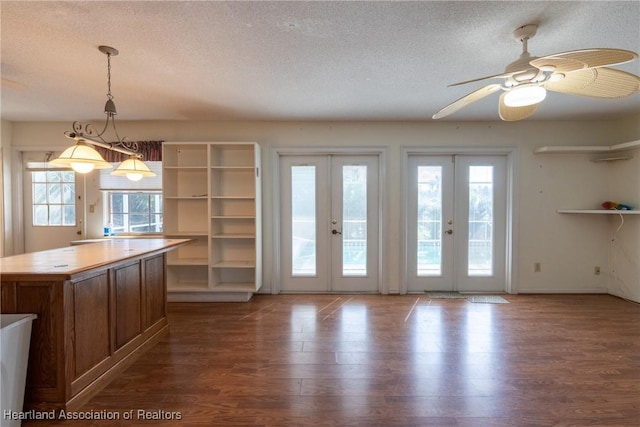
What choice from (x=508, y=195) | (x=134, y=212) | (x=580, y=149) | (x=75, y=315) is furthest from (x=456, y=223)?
(x=134, y=212)

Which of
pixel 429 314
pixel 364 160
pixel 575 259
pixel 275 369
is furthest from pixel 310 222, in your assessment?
pixel 575 259

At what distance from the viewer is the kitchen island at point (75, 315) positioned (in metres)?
1.85

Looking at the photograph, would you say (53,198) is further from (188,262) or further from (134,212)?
(188,262)

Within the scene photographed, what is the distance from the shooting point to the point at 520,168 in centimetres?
432

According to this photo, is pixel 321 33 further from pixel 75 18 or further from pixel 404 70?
pixel 75 18

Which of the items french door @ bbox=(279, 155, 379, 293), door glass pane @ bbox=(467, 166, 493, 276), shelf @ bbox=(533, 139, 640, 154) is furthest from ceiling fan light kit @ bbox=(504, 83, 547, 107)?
shelf @ bbox=(533, 139, 640, 154)

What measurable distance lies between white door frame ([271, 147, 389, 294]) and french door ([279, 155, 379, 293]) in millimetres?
59

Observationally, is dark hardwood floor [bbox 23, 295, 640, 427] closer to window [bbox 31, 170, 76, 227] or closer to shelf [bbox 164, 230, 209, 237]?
shelf [bbox 164, 230, 209, 237]

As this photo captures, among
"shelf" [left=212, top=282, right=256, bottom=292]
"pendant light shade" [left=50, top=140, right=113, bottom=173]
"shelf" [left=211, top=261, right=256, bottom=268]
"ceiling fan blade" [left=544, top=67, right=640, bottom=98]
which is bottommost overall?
"shelf" [left=212, top=282, right=256, bottom=292]

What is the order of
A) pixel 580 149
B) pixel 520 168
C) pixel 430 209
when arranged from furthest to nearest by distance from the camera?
pixel 430 209, pixel 520 168, pixel 580 149

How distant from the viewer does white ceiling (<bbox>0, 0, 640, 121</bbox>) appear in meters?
1.87

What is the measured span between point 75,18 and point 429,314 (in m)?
4.09

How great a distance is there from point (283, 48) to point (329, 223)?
2576mm

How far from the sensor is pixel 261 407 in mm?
1974
